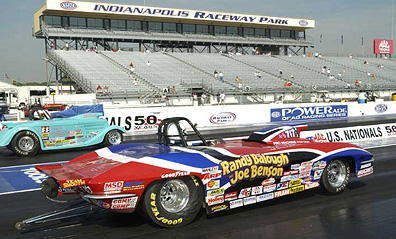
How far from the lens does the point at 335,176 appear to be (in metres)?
7.01

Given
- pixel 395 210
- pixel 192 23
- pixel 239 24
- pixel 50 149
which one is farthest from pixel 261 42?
pixel 395 210

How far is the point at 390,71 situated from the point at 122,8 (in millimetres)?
35156

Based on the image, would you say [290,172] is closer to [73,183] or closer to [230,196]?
[230,196]

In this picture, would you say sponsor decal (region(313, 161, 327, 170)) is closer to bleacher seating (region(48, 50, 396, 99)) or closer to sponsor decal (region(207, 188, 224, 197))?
sponsor decal (region(207, 188, 224, 197))

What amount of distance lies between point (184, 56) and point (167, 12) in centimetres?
→ 564

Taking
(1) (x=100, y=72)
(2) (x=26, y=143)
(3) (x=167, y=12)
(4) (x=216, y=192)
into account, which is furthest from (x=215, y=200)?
(3) (x=167, y=12)

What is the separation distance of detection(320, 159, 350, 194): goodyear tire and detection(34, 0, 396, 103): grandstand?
24.0 metres

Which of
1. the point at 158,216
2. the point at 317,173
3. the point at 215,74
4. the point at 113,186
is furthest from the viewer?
the point at 215,74

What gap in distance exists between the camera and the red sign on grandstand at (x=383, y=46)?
62750 mm

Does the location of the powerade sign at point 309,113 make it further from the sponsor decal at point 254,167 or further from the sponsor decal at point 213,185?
the sponsor decal at point 213,185

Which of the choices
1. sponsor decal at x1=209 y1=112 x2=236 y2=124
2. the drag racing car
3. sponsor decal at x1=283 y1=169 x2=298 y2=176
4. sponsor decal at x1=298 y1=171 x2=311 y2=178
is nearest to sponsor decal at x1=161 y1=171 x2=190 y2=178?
the drag racing car

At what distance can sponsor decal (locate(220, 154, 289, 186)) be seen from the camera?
562cm

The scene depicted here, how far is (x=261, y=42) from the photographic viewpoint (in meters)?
53.1

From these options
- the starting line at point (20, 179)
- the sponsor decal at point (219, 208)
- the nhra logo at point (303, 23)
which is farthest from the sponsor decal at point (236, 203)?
the nhra logo at point (303, 23)
